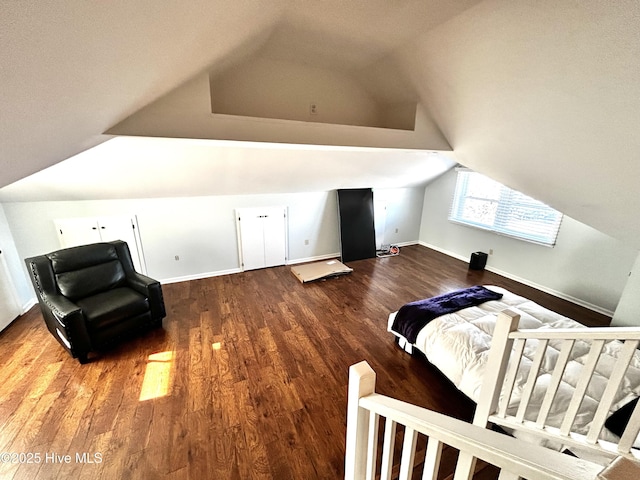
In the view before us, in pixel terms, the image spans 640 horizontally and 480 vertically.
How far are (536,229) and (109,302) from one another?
18.4ft

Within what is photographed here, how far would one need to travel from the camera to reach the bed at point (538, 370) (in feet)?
3.53

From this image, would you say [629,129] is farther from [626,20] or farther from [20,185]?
[20,185]

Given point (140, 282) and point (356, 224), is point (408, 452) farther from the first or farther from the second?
point (356, 224)

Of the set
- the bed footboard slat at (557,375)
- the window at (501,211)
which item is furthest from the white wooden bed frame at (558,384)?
the window at (501,211)

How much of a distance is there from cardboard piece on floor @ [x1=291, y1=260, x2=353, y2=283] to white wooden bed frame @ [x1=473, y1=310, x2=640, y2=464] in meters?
2.80

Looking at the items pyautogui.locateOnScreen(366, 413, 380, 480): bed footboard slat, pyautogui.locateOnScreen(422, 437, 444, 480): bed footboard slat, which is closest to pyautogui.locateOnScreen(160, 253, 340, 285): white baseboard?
pyautogui.locateOnScreen(366, 413, 380, 480): bed footboard slat

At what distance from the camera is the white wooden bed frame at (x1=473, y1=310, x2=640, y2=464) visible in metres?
0.99

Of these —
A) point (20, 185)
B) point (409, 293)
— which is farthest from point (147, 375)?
point (409, 293)

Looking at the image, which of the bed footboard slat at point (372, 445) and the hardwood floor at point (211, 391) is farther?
the hardwood floor at point (211, 391)

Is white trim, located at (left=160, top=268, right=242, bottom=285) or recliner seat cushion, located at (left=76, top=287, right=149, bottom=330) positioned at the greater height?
recliner seat cushion, located at (left=76, top=287, right=149, bottom=330)

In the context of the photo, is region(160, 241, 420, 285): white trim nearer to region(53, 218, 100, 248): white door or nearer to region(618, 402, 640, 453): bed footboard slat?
region(53, 218, 100, 248): white door

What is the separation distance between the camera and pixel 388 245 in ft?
18.8

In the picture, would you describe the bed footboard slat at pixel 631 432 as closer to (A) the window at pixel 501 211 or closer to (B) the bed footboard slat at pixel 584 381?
(B) the bed footboard slat at pixel 584 381

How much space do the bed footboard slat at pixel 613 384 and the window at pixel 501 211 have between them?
11.6 feet
